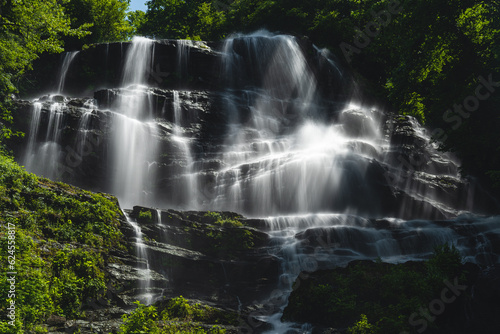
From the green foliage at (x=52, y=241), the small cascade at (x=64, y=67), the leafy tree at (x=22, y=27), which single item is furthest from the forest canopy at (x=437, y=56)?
the green foliage at (x=52, y=241)

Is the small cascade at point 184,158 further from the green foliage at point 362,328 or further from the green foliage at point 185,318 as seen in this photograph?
the green foliage at point 362,328

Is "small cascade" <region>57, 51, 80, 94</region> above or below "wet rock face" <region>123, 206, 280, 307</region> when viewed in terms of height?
above

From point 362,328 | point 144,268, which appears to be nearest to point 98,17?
point 144,268

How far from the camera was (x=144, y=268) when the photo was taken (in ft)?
36.2

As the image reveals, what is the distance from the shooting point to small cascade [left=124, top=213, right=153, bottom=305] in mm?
10389

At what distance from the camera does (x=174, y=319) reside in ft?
28.3

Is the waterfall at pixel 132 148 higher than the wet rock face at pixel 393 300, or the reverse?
the waterfall at pixel 132 148

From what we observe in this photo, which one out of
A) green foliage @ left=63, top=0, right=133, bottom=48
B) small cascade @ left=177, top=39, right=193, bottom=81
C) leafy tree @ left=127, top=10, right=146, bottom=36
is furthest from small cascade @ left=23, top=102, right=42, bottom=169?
leafy tree @ left=127, top=10, right=146, bottom=36

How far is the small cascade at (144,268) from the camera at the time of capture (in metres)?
10.4

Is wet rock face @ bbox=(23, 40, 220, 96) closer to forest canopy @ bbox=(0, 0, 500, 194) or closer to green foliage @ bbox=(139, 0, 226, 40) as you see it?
forest canopy @ bbox=(0, 0, 500, 194)

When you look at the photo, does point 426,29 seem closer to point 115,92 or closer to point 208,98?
point 208,98

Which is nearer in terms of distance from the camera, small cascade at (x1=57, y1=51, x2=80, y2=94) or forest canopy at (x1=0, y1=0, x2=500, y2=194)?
forest canopy at (x1=0, y1=0, x2=500, y2=194)

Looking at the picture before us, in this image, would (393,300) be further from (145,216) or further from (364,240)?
(145,216)

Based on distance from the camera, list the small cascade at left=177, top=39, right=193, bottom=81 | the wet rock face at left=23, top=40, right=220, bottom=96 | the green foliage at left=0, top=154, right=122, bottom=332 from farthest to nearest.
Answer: the small cascade at left=177, top=39, right=193, bottom=81, the wet rock face at left=23, top=40, right=220, bottom=96, the green foliage at left=0, top=154, right=122, bottom=332
